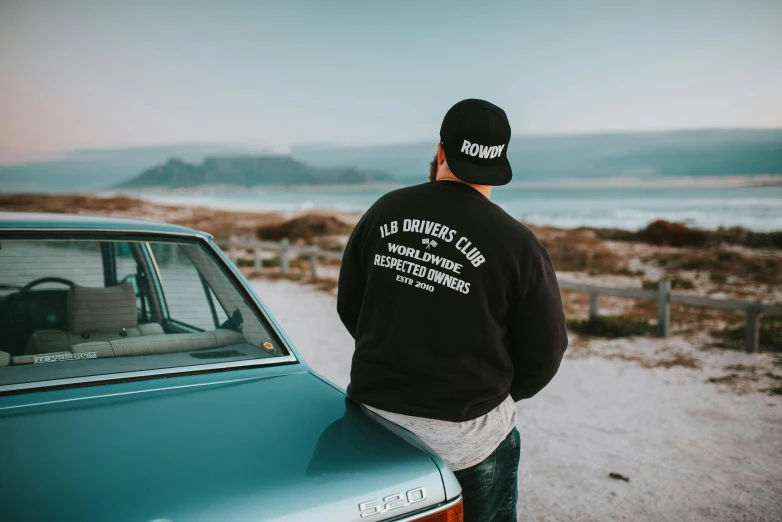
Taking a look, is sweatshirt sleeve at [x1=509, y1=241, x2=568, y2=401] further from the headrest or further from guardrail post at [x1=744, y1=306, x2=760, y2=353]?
guardrail post at [x1=744, y1=306, x2=760, y2=353]

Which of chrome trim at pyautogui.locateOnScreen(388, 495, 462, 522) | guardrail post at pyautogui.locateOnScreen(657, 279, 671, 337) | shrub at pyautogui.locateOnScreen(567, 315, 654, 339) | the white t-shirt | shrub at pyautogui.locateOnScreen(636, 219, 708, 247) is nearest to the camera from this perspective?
chrome trim at pyautogui.locateOnScreen(388, 495, 462, 522)

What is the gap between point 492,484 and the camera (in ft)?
6.31

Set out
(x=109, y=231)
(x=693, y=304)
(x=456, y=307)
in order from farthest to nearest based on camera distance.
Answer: (x=693, y=304) → (x=109, y=231) → (x=456, y=307)

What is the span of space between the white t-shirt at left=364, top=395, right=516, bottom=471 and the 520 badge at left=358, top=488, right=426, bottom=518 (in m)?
0.27

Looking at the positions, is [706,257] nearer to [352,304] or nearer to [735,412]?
[735,412]

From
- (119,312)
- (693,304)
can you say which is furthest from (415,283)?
(693,304)

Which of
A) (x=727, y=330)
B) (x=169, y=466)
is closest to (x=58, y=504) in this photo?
(x=169, y=466)

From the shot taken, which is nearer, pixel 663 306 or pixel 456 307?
pixel 456 307

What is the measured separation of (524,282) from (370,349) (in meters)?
0.60

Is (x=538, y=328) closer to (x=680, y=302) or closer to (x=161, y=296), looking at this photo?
(x=161, y=296)

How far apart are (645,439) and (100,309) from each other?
453 centimetres

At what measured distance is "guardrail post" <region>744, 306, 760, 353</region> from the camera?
7.50 metres

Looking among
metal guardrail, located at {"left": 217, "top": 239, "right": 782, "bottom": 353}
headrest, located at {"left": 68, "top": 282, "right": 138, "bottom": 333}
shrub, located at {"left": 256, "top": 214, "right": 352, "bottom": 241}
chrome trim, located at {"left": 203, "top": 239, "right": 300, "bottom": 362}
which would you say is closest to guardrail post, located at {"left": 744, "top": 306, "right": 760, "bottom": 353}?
metal guardrail, located at {"left": 217, "top": 239, "right": 782, "bottom": 353}

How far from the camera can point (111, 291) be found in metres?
2.73
